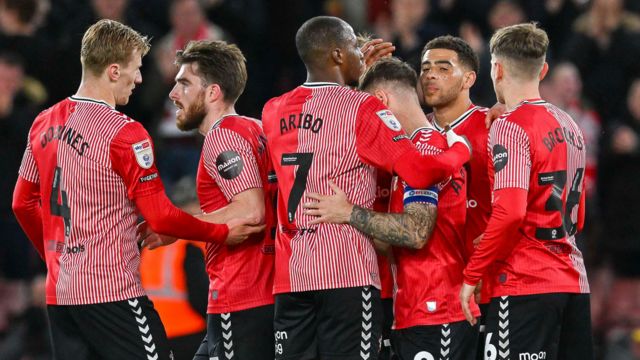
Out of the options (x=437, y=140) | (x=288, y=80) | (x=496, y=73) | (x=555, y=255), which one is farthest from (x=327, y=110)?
(x=288, y=80)

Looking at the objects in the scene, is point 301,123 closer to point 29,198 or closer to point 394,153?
point 394,153

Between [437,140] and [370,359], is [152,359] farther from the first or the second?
[437,140]

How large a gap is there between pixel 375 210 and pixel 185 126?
1287 mm

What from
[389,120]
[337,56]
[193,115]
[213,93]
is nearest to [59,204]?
[193,115]

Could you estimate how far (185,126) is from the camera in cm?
684

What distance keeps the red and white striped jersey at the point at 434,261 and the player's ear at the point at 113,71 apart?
1.73 metres

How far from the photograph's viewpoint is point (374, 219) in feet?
20.3

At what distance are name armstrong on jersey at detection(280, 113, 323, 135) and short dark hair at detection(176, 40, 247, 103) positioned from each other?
0.64 metres

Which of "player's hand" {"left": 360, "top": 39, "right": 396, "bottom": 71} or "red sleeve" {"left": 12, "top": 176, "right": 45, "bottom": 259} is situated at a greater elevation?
"player's hand" {"left": 360, "top": 39, "right": 396, "bottom": 71}

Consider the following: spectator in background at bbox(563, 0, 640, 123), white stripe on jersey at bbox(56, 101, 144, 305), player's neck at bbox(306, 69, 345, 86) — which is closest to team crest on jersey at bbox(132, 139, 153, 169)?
white stripe on jersey at bbox(56, 101, 144, 305)

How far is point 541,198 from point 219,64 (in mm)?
2128

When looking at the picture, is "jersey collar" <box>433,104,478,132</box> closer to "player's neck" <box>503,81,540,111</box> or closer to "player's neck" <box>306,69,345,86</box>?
"player's neck" <box>503,81,540,111</box>

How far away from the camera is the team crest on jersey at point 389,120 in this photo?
6.16m

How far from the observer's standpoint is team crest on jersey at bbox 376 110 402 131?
616cm
